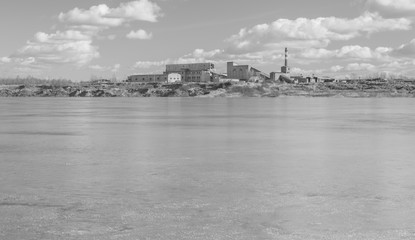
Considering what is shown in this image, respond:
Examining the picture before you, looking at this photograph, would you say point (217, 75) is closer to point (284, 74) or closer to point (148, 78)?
point (284, 74)

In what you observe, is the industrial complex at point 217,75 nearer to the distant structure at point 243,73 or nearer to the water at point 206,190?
the distant structure at point 243,73

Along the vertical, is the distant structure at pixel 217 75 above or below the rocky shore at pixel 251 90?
above

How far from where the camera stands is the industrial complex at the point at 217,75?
172000 mm

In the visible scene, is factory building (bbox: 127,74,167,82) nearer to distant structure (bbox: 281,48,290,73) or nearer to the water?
distant structure (bbox: 281,48,290,73)

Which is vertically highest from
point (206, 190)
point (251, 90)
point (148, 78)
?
point (148, 78)

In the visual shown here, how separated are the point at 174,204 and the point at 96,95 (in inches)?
6364

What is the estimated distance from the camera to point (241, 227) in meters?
8.31

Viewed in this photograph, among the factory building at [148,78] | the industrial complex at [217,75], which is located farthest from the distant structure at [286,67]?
the factory building at [148,78]

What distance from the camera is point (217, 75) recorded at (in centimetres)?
17638

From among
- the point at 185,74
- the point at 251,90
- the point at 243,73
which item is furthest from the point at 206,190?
the point at 185,74

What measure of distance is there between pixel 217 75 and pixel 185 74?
12.6 meters

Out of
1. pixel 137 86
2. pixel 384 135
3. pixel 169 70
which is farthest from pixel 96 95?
pixel 384 135

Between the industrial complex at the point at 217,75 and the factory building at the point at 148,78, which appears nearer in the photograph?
the industrial complex at the point at 217,75

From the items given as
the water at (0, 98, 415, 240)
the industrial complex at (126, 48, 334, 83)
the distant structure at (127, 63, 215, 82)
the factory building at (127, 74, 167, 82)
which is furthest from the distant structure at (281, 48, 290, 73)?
the water at (0, 98, 415, 240)
